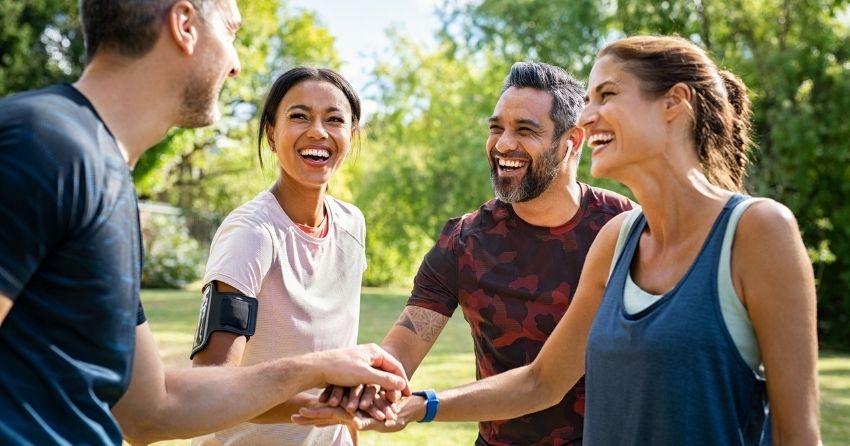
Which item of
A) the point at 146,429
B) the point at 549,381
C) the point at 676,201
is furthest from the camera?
the point at 549,381

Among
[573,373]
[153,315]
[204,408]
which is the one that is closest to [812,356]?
[573,373]

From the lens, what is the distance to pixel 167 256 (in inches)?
1096

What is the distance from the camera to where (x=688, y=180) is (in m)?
2.62

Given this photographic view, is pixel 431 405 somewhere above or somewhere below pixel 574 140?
below

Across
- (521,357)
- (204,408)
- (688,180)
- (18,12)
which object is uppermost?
(18,12)

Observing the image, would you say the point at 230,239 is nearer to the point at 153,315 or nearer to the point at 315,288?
the point at 315,288

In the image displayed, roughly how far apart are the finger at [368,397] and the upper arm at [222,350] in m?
0.47

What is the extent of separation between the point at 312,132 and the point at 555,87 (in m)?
1.16

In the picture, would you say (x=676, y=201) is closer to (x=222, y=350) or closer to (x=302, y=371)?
(x=302, y=371)

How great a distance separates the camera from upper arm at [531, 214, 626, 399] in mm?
2908

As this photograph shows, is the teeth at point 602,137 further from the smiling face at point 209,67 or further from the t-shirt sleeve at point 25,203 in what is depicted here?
the t-shirt sleeve at point 25,203

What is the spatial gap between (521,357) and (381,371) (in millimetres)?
662

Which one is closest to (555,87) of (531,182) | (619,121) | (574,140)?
(574,140)

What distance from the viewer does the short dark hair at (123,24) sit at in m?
2.04
